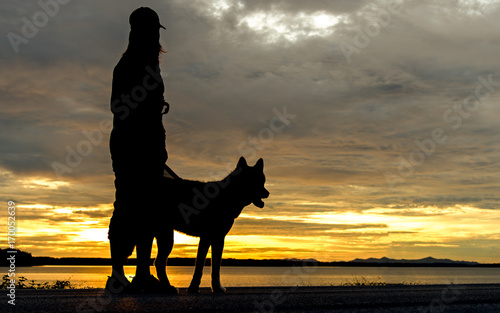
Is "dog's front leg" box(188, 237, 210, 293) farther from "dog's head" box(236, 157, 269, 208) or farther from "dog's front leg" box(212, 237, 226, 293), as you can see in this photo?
"dog's head" box(236, 157, 269, 208)

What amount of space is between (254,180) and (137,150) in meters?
2.19

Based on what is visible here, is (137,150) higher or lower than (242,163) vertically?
lower

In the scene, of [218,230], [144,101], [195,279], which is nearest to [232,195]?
[218,230]

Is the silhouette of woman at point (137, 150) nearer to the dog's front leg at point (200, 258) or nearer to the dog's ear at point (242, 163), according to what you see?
the dog's front leg at point (200, 258)

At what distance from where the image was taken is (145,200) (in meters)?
7.06

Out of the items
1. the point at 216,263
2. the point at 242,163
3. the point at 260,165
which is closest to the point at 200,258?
the point at 216,263

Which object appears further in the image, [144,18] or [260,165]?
[260,165]

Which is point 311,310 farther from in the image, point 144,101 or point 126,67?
point 126,67

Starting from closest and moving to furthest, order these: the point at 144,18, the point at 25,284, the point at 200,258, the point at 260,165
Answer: the point at 144,18, the point at 200,258, the point at 260,165, the point at 25,284

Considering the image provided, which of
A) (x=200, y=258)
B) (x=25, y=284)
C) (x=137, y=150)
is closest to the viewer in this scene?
(x=137, y=150)

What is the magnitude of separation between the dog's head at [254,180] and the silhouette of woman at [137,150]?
1.63 metres

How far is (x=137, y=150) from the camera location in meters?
6.95

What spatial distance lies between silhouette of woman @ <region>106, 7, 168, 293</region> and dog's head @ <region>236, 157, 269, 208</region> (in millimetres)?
1626

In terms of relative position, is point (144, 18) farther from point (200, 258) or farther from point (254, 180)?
point (200, 258)
